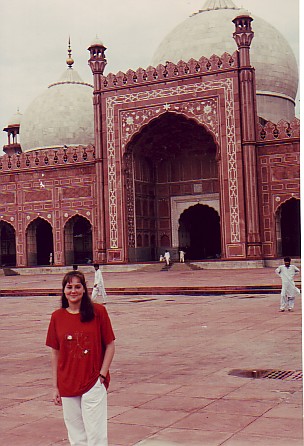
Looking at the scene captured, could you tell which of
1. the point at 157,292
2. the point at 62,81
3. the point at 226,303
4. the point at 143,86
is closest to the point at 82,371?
the point at 226,303

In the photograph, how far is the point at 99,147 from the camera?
61.1 feet

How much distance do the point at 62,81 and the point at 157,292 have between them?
52.2ft

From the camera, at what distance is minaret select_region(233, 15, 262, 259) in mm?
16719

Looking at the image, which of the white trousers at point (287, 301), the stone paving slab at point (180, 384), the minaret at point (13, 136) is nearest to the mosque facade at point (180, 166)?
the minaret at point (13, 136)

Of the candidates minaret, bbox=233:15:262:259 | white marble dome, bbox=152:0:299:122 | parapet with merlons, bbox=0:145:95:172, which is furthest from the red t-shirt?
white marble dome, bbox=152:0:299:122

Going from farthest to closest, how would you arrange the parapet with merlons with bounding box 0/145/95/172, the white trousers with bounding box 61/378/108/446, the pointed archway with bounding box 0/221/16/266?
the pointed archway with bounding box 0/221/16/266 → the parapet with merlons with bounding box 0/145/95/172 → the white trousers with bounding box 61/378/108/446

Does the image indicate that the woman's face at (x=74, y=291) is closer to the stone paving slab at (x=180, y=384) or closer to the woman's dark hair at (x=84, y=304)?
the woman's dark hair at (x=84, y=304)

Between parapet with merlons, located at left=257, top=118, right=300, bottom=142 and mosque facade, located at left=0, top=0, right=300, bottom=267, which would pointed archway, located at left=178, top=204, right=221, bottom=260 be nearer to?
mosque facade, located at left=0, top=0, right=300, bottom=267

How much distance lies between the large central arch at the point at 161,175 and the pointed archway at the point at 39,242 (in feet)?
11.4

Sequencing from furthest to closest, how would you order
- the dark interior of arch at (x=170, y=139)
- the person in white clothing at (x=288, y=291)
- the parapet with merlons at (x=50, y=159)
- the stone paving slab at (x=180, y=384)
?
the parapet with merlons at (x=50, y=159), the dark interior of arch at (x=170, y=139), the person in white clothing at (x=288, y=291), the stone paving slab at (x=180, y=384)

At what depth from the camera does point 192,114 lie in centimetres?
1764

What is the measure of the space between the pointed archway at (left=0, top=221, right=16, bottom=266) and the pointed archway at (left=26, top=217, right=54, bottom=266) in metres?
1.12

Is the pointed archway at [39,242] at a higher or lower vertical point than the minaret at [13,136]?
lower

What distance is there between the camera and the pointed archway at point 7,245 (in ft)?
73.6
